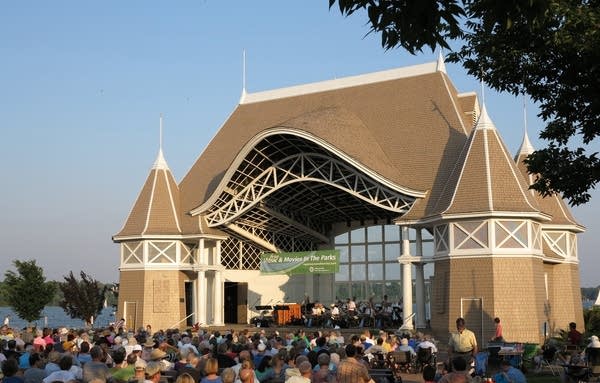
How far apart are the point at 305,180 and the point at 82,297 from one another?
1470 centimetres

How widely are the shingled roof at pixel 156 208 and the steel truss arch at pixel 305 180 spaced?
1.88m

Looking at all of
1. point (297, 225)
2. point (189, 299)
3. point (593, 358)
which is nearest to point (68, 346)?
point (593, 358)

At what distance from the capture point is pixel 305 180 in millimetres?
30562

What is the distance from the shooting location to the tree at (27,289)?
37.4 meters

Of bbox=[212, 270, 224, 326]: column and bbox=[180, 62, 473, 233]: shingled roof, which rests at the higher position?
bbox=[180, 62, 473, 233]: shingled roof

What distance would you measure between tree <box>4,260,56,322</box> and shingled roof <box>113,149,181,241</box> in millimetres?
7287

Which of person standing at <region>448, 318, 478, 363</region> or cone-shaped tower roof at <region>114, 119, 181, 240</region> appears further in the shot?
cone-shaped tower roof at <region>114, 119, 181, 240</region>

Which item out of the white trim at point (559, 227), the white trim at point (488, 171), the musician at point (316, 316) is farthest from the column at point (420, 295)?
the white trim at point (559, 227)

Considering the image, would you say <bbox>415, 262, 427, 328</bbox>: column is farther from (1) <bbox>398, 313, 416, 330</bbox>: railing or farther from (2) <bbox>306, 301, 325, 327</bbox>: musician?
(2) <bbox>306, 301, 325, 327</bbox>: musician

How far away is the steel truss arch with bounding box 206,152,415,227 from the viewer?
29141 millimetres

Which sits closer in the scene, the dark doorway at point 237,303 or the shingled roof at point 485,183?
the shingled roof at point 485,183

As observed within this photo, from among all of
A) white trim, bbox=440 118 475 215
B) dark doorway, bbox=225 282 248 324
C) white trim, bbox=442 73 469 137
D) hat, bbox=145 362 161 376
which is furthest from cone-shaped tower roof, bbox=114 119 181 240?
hat, bbox=145 362 161 376

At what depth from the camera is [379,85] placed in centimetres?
3547

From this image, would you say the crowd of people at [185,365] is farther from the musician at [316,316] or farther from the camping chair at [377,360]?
the musician at [316,316]
